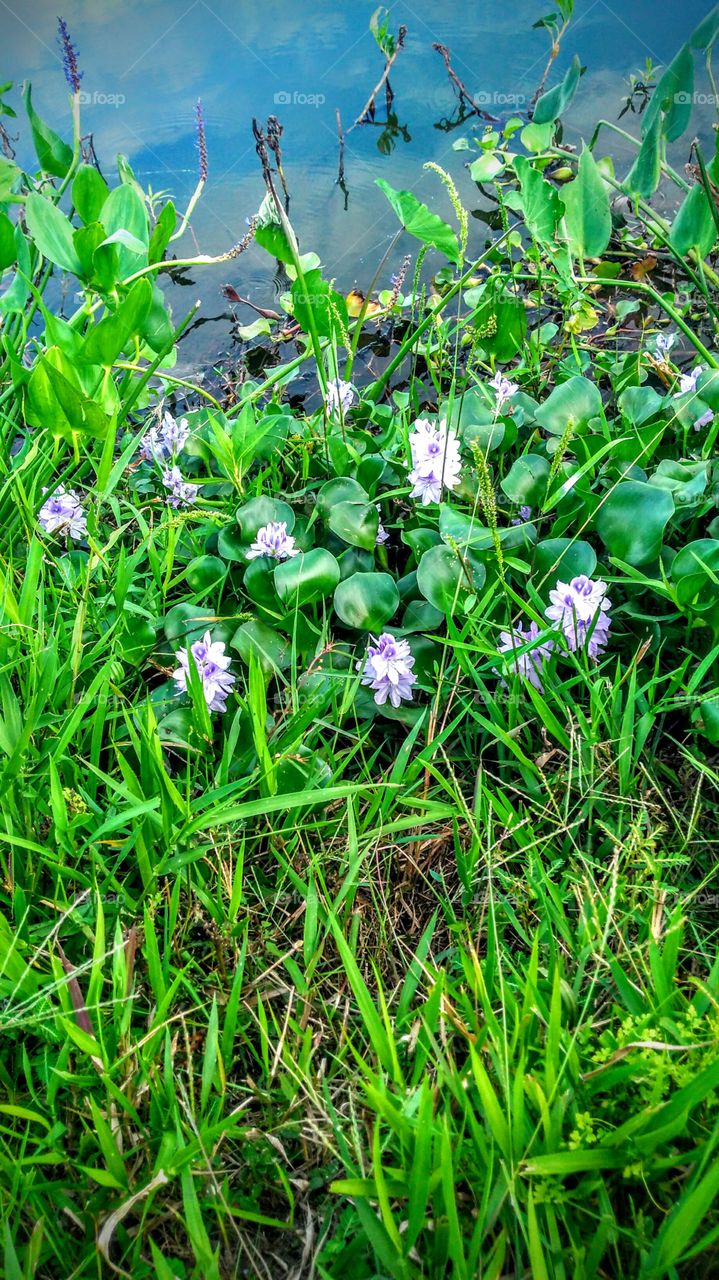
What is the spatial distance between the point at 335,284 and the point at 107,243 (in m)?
0.98

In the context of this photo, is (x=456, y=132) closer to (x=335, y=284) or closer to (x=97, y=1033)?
(x=335, y=284)

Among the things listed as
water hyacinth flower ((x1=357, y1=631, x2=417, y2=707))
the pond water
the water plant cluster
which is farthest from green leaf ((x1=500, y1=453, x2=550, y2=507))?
the pond water

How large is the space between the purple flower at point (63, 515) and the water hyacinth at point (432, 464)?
23.1 inches

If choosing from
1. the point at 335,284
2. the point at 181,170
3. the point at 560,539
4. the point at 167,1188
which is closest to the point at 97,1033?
the point at 167,1188

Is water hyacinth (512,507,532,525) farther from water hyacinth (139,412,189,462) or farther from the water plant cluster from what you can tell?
water hyacinth (139,412,189,462)

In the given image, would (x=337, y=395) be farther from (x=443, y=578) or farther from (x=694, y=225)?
(x=694, y=225)

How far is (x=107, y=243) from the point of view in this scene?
4.47 feet

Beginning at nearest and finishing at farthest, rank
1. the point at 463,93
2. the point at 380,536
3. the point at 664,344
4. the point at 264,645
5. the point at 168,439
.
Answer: the point at 264,645 → the point at 380,536 → the point at 168,439 → the point at 664,344 → the point at 463,93

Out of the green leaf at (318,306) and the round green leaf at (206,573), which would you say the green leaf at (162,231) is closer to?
the green leaf at (318,306)

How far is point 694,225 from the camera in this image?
4.92ft

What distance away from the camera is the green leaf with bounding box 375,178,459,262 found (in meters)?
1.40

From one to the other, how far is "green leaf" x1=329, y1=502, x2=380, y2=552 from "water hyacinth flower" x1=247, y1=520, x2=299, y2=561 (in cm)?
7

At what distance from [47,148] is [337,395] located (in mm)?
736

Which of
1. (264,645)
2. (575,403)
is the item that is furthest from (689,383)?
(264,645)
